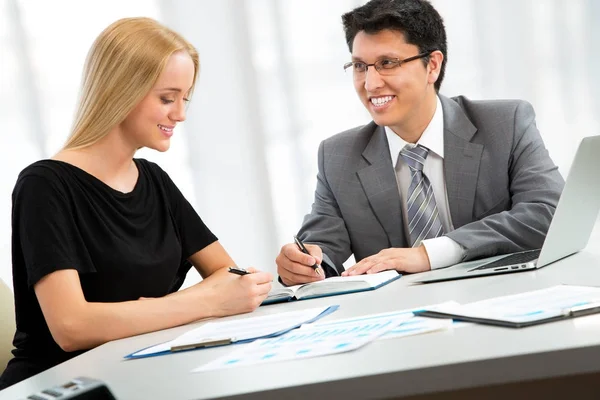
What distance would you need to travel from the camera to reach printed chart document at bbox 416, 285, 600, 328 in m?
1.12

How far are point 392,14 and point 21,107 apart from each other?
2.12 meters

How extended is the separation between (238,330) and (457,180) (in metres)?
1.14

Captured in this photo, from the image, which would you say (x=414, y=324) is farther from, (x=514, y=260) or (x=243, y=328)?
(x=514, y=260)

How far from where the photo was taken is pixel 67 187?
2.00 metres

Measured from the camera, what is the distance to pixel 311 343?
1.22 metres

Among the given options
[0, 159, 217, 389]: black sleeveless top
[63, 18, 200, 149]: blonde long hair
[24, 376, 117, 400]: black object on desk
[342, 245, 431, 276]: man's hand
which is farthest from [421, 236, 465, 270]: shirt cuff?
[24, 376, 117, 400]: black object on desk

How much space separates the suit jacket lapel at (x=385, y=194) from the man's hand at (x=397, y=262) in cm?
37

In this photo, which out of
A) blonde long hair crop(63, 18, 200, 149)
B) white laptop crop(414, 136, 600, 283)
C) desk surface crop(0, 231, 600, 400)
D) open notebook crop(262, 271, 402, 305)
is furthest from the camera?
blonde long hair crop(63, 18, 200, 149)

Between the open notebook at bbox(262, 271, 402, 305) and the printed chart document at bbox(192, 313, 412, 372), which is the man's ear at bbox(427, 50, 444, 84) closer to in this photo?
the open notebook at bbox(262, 271, 402, 305)

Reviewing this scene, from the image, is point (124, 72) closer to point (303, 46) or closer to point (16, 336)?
point (16, 336)

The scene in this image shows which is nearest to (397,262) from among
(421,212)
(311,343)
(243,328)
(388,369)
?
(421,212)

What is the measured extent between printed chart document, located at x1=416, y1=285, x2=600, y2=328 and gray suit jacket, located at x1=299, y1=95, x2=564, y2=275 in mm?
957

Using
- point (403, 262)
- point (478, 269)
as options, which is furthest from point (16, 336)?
point (478, 269)

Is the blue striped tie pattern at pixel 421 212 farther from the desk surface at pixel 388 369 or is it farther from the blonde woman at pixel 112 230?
the desk surface at pixel 388 369
